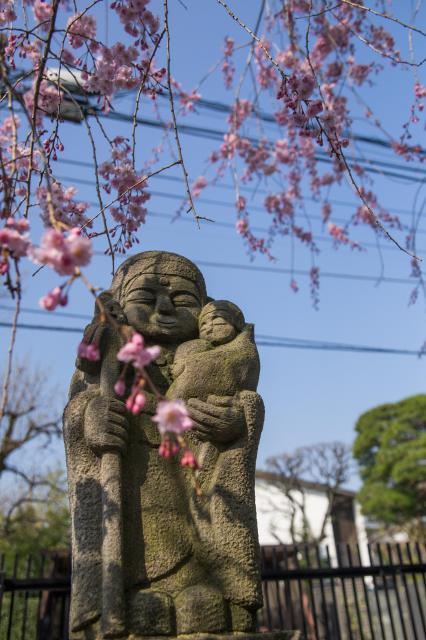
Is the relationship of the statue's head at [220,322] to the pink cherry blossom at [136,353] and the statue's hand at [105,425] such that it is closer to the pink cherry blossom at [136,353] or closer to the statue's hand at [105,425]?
the statue's hand at [105,425]

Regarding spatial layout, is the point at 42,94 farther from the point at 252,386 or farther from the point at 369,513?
the point at 369,513

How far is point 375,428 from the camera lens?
2058 cm

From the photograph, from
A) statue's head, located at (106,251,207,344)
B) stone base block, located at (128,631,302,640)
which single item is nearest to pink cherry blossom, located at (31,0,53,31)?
statue's head, located at (106,251,207,344)

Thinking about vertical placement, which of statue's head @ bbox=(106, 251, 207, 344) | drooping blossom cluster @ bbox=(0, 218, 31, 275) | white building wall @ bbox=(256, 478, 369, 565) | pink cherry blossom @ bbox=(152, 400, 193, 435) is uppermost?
white building wall @ bbox=(256, 478, 369, 565)

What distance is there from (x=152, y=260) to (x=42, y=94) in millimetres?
1624

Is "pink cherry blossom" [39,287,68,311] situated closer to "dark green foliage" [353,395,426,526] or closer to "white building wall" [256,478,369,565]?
"dark green foliage" [353,395,426,526]

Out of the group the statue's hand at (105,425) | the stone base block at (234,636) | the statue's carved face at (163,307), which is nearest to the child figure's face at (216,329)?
the statue's carved face at (163,307)

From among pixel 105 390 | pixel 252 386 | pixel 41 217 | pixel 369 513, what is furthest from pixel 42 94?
pixel 369 513

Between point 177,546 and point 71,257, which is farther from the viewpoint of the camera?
point 177,546

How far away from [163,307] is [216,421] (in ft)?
2.80

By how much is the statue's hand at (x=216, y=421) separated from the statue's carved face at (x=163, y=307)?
54cm

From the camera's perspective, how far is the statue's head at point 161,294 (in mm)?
3408

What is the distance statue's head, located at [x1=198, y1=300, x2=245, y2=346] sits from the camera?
11.1 ft

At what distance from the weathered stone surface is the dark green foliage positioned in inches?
661
